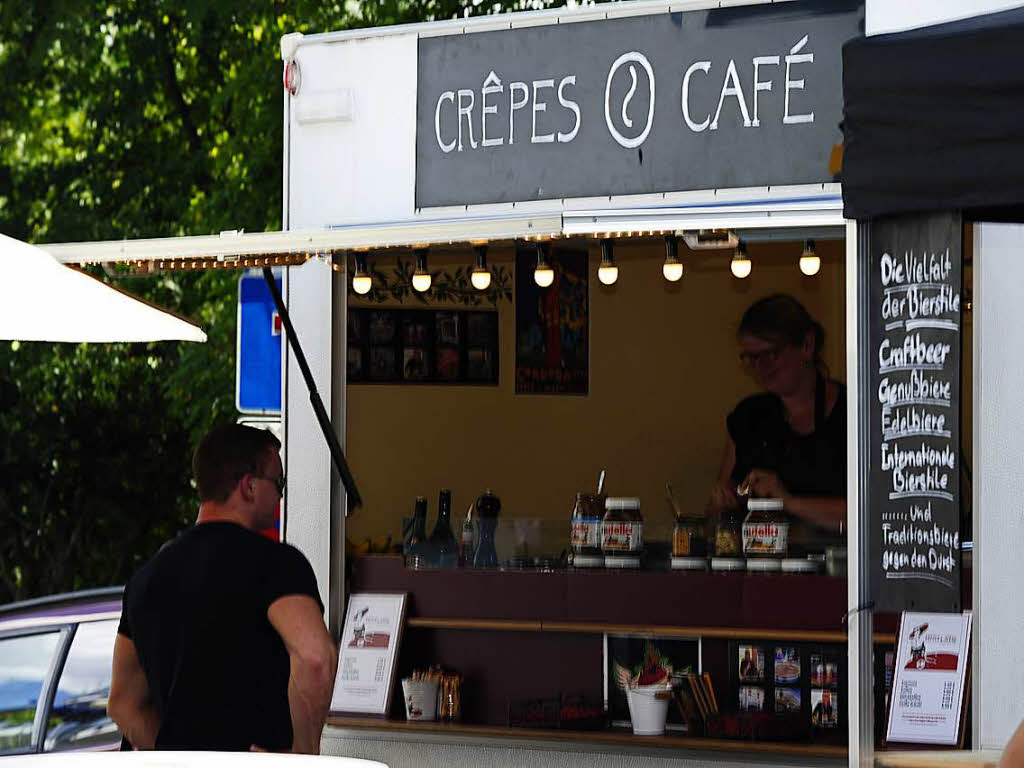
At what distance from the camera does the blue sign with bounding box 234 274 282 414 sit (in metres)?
7.60

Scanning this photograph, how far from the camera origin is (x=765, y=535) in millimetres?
6543

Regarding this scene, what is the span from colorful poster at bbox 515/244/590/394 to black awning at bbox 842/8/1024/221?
183 inches

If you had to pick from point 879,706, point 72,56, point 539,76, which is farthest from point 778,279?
point 72,56

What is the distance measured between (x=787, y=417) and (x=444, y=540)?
5.91 ft

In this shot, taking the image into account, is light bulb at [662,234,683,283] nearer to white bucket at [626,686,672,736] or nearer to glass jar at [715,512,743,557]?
glass jar at [715,512,743,557]

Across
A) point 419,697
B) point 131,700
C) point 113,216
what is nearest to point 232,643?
point 131,700

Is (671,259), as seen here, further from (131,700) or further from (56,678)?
(56,678)

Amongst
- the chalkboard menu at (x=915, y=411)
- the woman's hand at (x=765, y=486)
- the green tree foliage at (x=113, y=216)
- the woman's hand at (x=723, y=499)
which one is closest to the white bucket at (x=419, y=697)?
the woman's hand at (x=723, y=499)

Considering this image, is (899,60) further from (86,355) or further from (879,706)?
(86,355)

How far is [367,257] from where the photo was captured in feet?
22.6

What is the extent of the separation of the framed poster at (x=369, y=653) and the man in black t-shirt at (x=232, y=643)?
221 cm

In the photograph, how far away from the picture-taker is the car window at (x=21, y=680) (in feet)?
20.1

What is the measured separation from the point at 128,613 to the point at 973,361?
9.67ft

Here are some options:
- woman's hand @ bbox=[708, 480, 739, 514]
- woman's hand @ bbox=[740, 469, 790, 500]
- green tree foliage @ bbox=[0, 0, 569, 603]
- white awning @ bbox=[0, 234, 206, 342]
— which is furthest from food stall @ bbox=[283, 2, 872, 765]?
green tree foliage @ bbox=[0, 0, 569, 603]
